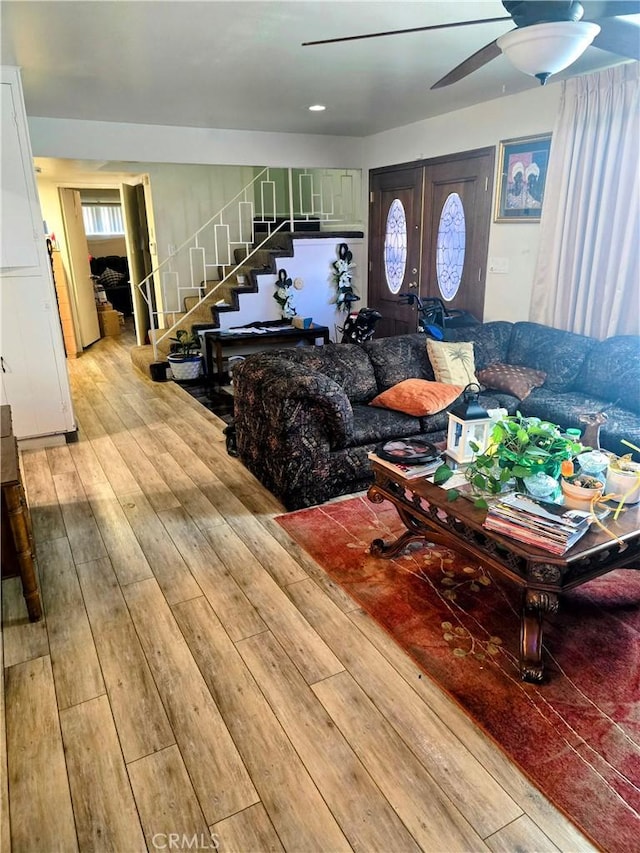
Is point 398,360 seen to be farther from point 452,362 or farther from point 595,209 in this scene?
point 595,209

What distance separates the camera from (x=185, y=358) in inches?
237

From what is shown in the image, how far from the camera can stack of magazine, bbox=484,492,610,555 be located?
6.30 feet

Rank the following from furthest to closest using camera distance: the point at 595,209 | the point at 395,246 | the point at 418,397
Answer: the point at 395,246 < the point at 595,209 < the point at 418,397

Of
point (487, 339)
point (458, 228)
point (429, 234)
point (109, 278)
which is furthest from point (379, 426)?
point (109, 278)

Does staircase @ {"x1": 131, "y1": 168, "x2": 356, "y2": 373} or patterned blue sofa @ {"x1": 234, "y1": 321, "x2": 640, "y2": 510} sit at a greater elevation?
staircase @ {"x1": 131, "y1": 168, "x2": 356, "y2": 373}

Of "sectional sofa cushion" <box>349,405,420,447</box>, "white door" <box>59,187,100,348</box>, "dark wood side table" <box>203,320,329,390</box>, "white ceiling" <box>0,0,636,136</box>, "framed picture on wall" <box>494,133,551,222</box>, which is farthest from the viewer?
"white door" <box>59,187,100,348</box>

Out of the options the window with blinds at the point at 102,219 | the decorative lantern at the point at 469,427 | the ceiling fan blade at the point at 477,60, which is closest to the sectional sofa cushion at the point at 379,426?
the decorative lantern at the point at 469,427

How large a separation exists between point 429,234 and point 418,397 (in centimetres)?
258

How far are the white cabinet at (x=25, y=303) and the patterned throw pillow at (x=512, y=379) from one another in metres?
3.15

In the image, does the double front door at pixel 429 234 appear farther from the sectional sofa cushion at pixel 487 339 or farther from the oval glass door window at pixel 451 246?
the sectional sofa cushion at pixel 487 339

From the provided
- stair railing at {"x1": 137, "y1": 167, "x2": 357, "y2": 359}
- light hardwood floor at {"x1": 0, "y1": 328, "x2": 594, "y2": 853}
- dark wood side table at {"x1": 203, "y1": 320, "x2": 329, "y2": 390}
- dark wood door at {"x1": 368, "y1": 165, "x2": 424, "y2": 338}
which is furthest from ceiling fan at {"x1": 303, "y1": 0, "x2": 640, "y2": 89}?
stair railing at {"x1": 137, "y1": 167, "x2": 357, "y2": 359}

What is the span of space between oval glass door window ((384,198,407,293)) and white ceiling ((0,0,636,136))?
97 centimetres

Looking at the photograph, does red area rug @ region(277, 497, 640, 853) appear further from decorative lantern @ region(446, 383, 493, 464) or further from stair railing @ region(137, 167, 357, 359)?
stair railing @ region(137, 167, 357, 359)

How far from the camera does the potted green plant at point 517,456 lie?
2123 mm
